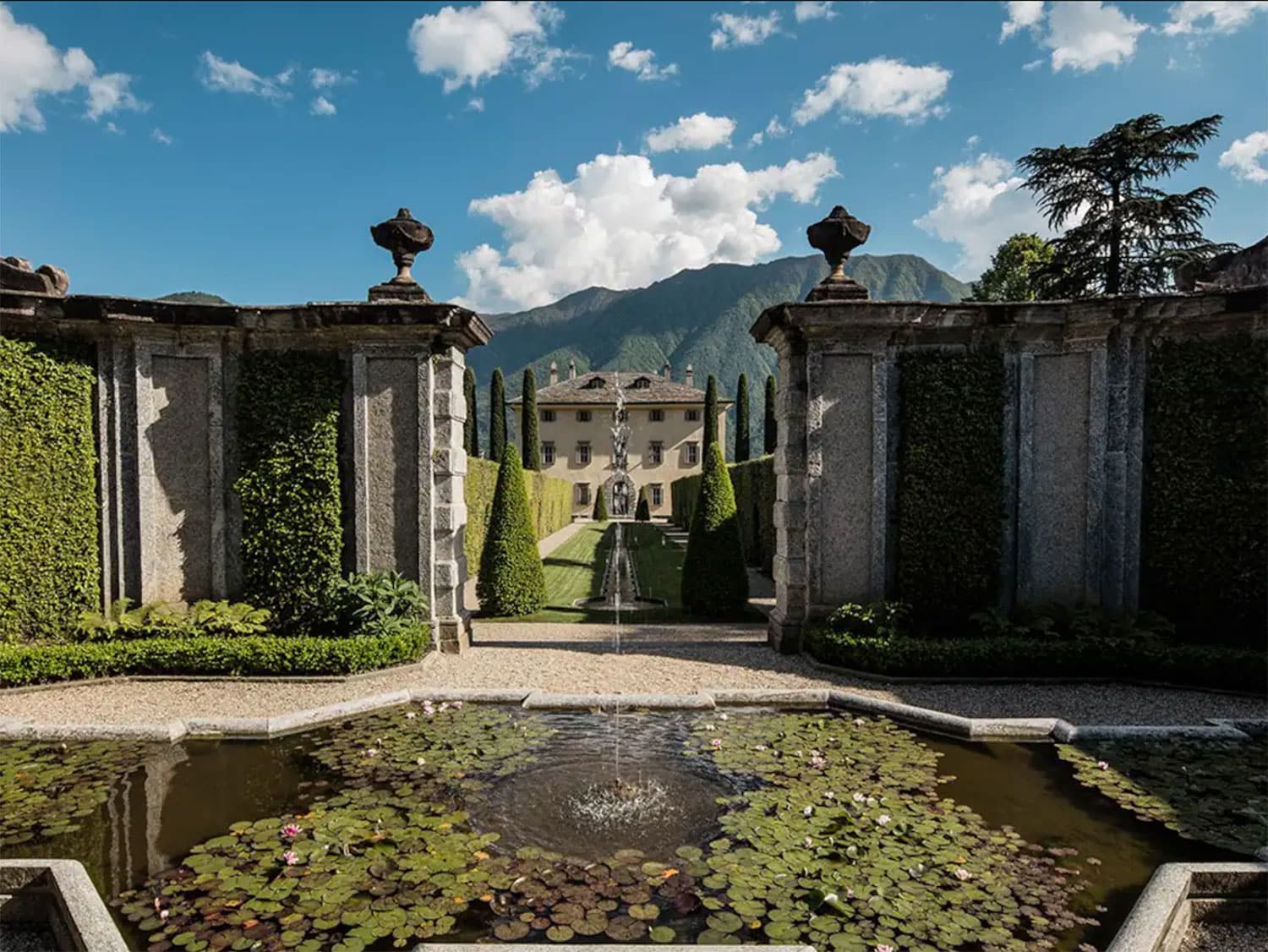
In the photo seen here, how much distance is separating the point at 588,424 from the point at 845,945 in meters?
46.4

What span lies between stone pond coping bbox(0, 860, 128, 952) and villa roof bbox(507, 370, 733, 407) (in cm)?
4406

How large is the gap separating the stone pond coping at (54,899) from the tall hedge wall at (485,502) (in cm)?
718

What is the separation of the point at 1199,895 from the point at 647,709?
5.08 metres

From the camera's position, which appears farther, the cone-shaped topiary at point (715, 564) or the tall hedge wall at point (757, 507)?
the tall hedge wall at point (757, 507)

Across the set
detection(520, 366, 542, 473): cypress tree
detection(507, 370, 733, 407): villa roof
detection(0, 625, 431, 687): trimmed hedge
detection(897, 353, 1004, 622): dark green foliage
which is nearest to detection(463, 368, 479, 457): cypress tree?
detection(520, 366, 542, 473): cypress tree

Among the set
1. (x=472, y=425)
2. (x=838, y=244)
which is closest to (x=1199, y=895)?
(x=838, y=244)

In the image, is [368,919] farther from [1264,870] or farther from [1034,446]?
[1034,446]

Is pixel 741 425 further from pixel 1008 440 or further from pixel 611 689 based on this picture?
pixel 611 689

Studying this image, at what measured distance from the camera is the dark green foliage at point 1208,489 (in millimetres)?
9414

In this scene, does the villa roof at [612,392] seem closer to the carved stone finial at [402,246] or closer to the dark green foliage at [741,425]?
the dark green foliage at [741,425]

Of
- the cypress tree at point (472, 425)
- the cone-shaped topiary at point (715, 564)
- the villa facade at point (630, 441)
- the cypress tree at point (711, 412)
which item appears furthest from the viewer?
the villa facade at point (630, 441)

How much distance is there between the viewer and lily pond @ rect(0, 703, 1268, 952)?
4.31 m

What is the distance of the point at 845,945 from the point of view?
4.10m

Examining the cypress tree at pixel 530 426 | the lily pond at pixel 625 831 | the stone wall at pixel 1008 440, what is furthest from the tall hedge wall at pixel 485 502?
the cypress tree at pixel 530 426
